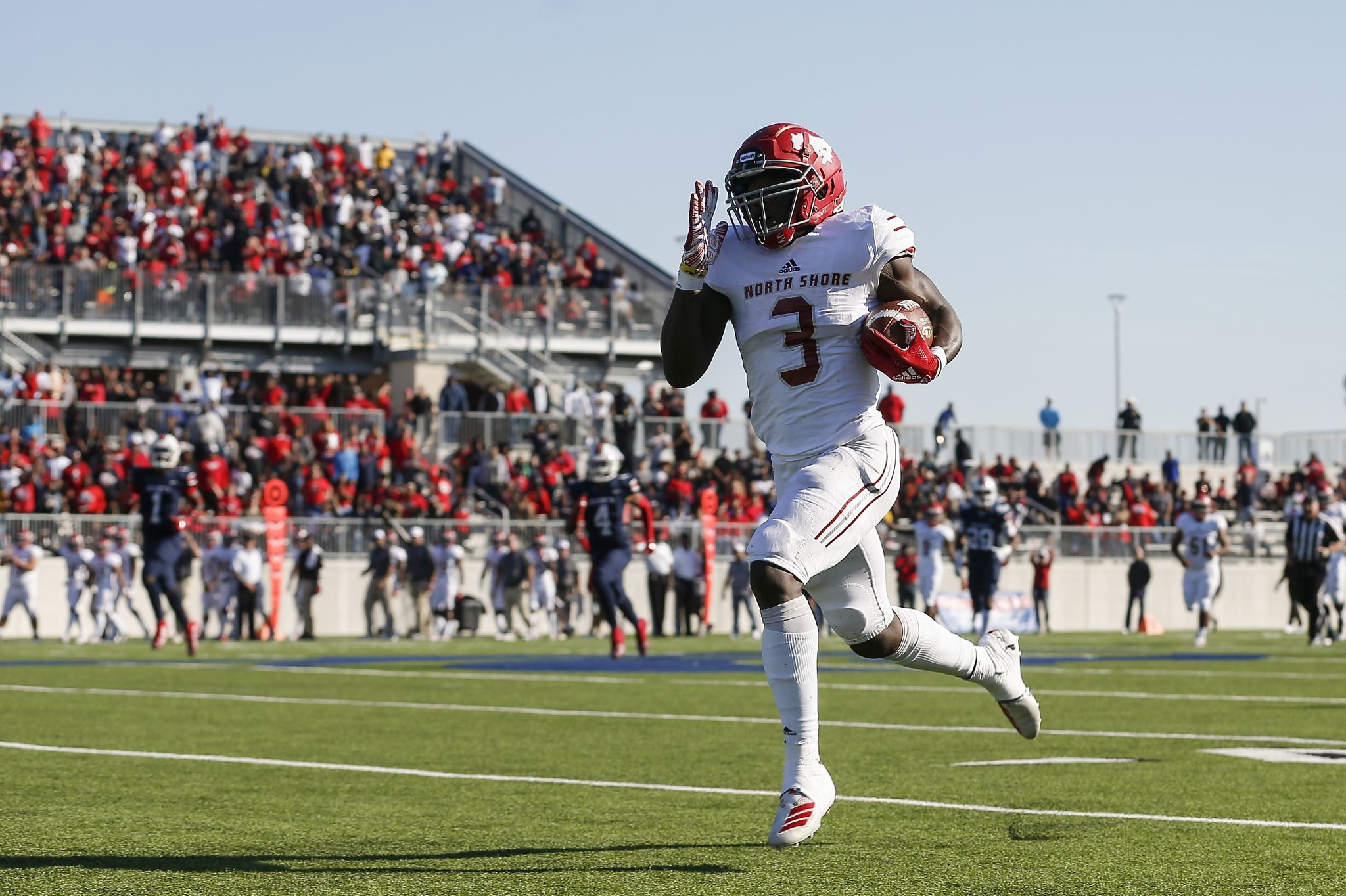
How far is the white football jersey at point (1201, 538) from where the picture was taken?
22.6 m

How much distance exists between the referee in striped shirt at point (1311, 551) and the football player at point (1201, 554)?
0.81 metres

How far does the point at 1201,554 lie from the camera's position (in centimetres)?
2267

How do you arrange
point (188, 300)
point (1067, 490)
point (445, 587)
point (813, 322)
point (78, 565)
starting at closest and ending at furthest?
point (813, 322)
point (78, 565)
point (445, 587)
point (1067, 490)
point (188, 300)

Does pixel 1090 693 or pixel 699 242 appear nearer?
pixel 699 242

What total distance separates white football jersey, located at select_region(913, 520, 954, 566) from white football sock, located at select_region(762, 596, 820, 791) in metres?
19.4

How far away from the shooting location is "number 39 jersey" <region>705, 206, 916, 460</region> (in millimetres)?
5758

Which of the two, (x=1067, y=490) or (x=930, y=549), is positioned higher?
(x=1067, y=490)

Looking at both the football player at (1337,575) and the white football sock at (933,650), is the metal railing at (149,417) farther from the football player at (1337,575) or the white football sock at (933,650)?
the white football sock at (933,650)

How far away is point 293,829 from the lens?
19.3 ft

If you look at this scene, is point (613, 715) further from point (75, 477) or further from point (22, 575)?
point (75, 477)

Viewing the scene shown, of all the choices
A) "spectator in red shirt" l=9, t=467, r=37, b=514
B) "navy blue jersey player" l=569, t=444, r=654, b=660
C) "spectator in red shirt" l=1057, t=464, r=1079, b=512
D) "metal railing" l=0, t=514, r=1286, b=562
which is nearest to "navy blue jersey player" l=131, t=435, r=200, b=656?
"navy blue jersey player" l=569, t=444, r=654, b=660

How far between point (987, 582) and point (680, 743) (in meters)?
14.1

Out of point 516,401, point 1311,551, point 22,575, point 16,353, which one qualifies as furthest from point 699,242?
point 16,353

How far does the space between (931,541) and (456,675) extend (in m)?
10.6
